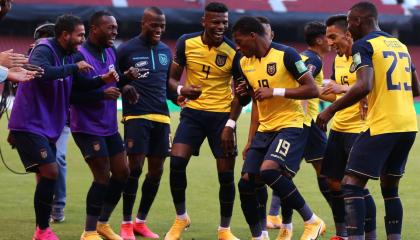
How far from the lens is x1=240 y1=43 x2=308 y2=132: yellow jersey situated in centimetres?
906

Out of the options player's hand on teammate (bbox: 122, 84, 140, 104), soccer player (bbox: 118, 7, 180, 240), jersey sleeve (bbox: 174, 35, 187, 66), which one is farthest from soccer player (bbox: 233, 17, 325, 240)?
soccer player (bbox: 118, 7, 180, 240)

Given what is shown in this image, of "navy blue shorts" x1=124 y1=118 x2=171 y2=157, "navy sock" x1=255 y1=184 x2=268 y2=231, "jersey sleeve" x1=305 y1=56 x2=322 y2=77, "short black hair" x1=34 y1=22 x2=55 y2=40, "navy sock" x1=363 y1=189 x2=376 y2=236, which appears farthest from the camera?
"short black hair" x1=34 y1=22 x2=55 y2=40

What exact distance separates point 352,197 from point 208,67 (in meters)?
2.49

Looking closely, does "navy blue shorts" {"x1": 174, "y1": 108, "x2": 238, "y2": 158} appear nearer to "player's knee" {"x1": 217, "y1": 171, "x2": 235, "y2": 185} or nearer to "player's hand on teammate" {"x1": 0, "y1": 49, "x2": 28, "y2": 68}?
"player's knee" {"x1": 217, "y1": 171, "x2": 235, "y2": 185}

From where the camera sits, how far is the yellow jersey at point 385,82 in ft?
26.9

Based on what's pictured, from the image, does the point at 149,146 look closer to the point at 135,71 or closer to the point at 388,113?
the point at 135,71

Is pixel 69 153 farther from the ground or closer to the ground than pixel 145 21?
closer to the ground

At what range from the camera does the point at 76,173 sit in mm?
15453

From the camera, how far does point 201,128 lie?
10.2 meters

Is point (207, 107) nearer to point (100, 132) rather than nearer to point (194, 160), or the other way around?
point (100, 132)

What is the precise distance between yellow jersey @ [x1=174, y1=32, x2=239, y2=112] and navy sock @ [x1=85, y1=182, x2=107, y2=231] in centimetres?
141

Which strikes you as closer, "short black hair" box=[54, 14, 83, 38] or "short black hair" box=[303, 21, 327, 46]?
"short black hair" box=[54, 14, 83, 38]

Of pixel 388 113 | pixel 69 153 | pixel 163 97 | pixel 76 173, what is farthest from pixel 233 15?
pixel 388 113

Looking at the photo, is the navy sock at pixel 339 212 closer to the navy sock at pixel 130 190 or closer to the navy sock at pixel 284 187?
the navy sock at pixel 284 187
